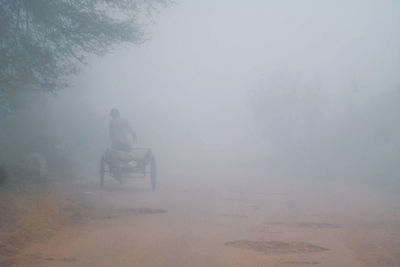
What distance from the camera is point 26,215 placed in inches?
281

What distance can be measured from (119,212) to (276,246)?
3.52 m

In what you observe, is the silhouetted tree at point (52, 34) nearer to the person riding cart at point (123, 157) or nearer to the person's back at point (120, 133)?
the person's back at point (120, 133)

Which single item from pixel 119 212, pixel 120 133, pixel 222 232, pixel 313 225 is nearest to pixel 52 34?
pixel 120 133

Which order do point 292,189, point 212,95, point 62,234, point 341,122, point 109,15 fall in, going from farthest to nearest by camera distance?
point 212,95 < point 341,122 < point 292,189 < point 109,15 < point 62,234

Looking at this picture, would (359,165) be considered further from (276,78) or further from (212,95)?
(212,95)

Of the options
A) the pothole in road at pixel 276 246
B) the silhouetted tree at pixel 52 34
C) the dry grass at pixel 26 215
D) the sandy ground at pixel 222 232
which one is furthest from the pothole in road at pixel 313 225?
the silhouetted tree at pixel 52 34

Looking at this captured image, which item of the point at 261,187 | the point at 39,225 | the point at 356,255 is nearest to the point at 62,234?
the point at 39,225

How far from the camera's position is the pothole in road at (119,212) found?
8.15 meters

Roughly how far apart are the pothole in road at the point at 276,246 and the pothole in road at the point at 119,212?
2.75 m

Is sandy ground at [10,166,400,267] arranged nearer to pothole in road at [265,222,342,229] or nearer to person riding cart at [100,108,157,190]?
pothole in road at [265,222,342,229]

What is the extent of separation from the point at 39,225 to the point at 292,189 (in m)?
9.14

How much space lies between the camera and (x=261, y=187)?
14.3 metres

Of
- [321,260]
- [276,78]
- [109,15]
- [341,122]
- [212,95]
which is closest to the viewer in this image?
Result: [321,260]

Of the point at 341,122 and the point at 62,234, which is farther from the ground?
the point at 341,122
